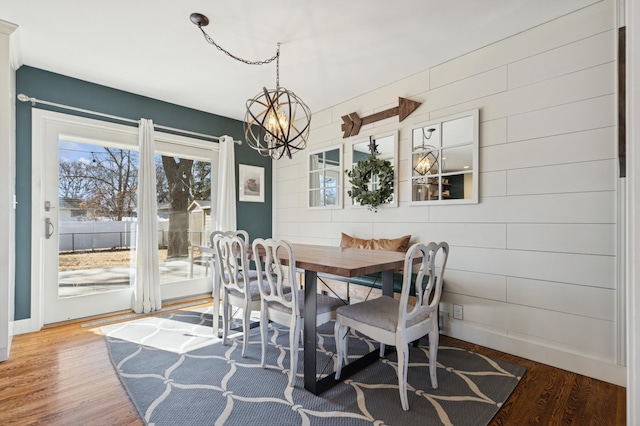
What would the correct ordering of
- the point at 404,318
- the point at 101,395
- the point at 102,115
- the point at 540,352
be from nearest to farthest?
1. the point at 404,318
2. the point at 101,395
3. the point at 540,352
4. the point at 102,115

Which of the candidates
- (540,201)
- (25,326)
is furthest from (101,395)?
(540,201)

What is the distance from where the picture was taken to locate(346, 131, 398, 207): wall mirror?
3.24m

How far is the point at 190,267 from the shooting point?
159 inches

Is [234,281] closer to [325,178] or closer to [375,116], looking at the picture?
[325,178]

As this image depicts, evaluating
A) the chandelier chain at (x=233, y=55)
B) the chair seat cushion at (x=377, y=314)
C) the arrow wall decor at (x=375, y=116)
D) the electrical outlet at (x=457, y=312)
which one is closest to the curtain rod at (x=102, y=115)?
the chandelier chain at (x=233, y=55)

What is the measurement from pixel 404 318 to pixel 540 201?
150 centimetres

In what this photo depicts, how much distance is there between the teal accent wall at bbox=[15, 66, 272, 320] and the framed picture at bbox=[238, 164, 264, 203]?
0.62 metres

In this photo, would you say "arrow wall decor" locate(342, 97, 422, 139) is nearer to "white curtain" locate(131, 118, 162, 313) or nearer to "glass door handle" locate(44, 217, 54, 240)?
"white curtain" locate(131, 118, 162, 313)

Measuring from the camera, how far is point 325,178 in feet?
13.3

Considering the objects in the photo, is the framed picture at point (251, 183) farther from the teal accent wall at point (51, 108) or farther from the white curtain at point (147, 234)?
the white curtain at point (147, 234)

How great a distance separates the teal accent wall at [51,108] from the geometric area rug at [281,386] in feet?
3.90

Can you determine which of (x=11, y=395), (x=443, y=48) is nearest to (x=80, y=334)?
(x=11, y=395)

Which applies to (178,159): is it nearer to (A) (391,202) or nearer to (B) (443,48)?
(A) (391,202)

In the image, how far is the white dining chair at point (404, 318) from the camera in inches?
65.9
